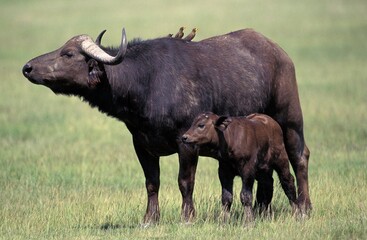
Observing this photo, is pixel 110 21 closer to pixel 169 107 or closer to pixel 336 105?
pixel 336 105

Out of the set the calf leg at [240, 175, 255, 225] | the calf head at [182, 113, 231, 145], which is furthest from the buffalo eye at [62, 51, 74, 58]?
the calf leg at [240, 175, 255, 225]

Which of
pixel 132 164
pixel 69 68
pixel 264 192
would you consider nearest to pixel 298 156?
pixel 264 192

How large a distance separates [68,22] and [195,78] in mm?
38356

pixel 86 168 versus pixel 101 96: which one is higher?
pixel 101 96

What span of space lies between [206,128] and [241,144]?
0.43m

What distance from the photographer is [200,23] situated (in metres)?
47.1

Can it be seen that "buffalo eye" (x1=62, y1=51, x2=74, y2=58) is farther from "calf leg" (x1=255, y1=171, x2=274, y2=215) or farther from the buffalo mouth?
"calf leg" (x1=255, y1=171, x2=274, y2=215)

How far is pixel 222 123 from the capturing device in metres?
11.9

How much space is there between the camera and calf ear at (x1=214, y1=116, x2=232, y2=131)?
38.8 ft

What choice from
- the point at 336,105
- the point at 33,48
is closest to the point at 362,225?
the point at 336,105

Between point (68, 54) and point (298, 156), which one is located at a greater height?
point (68, 54)

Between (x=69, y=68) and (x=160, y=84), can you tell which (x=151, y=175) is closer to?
(x=160, y=84)

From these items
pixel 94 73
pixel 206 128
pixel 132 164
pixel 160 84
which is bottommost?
pixel 132 164

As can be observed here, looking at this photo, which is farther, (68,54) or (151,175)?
(151,175)
